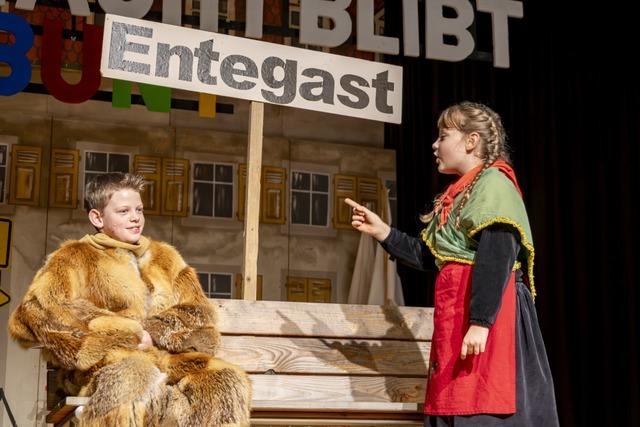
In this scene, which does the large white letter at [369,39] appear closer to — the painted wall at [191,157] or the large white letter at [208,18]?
the large white letter at [208,18]

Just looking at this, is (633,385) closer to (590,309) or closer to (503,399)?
(590,309)

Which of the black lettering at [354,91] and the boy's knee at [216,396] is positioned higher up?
the black lettering at [354,91]

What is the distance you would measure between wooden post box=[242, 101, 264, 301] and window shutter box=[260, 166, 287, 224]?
309 centimetres

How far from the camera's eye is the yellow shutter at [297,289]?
739cm

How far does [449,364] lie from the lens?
10.5 feet

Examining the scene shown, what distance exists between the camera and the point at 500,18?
6.14 meters

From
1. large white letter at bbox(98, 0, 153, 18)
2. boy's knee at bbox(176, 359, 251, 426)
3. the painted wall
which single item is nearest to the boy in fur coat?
boy's knee at bbox(176, 359, 251, 426)

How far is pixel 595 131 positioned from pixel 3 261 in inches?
170

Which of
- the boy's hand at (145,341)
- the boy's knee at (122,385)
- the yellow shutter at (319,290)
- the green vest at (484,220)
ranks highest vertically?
the green vest at (484,220)

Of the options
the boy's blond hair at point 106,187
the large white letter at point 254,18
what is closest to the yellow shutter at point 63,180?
the large white letter at point 254,18

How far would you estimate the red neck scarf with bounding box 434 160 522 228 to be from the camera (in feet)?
11.0

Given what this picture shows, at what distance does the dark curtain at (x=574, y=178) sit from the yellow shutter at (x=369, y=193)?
0.68ft

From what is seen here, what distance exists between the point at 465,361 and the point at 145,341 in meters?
1.14

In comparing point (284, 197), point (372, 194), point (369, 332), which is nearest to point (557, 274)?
point (372, 194)
